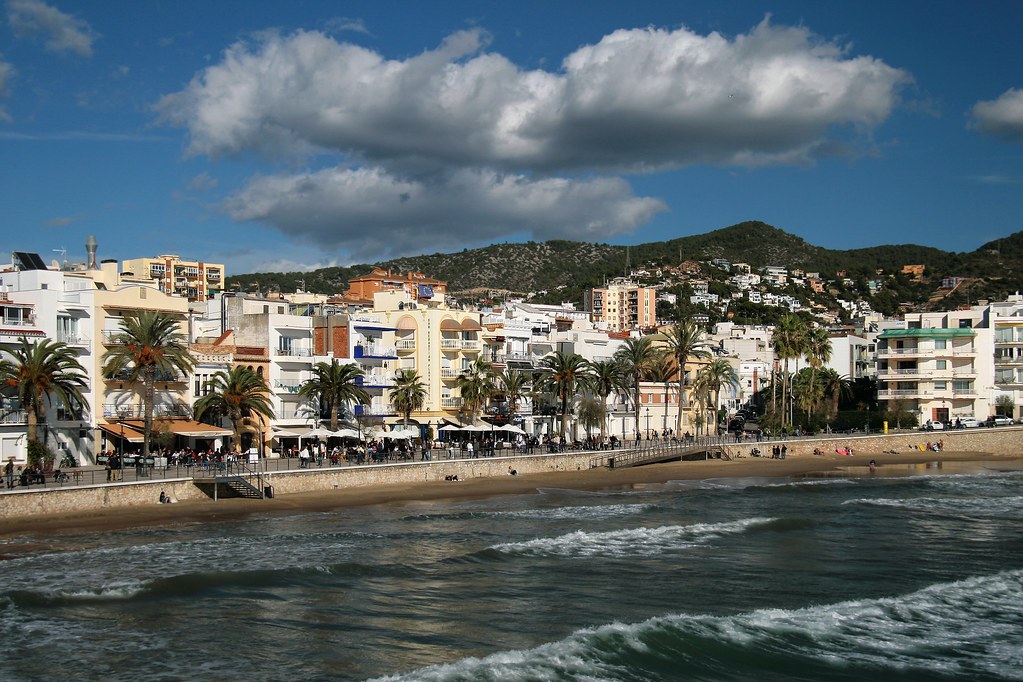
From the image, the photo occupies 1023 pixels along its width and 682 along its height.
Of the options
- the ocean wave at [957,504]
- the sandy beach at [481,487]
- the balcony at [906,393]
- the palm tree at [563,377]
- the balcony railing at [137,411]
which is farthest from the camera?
the balcony at [906,393]

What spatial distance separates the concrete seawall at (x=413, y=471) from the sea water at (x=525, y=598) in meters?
4.24

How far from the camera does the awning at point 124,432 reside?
51750 mm

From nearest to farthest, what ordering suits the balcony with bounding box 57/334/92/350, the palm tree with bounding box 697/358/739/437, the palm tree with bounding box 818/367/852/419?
the balcony with bounding box 57/334/92/350 → the palm tree with bounding box 697/358/739/437 → the palm tree with bounding box 818/367/852/419

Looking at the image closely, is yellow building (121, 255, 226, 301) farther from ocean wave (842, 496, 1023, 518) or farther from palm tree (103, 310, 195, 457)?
ocean wave (842, 496, 1023, 518)

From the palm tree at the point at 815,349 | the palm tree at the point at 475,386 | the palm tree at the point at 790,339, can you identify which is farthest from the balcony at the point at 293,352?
the palm tree at the point at 815,349

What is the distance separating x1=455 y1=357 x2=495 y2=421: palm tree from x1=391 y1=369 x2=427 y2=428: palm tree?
314 centimetres

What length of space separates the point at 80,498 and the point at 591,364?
145 ft

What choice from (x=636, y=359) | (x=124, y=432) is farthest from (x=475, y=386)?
(x=124, y=432)

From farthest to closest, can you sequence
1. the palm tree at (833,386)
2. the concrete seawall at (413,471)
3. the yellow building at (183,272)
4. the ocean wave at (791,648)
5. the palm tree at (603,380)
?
1. the yellow building at (183,272)
2. the palm tree at (833,386)
3. the palm tree at (603,380)
4. the concrete seawall at (413,471)
5. the ocean wave at (791,648)

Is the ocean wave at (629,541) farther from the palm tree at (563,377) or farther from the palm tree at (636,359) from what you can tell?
the palm tree at (636,359)

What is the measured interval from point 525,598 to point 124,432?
105ft

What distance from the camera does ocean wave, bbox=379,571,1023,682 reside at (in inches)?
850

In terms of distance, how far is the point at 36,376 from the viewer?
45125mm

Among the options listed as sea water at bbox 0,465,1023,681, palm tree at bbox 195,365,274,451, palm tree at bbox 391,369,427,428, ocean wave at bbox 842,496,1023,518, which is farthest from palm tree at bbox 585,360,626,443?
sea water at bbox 0,465,1023,681
